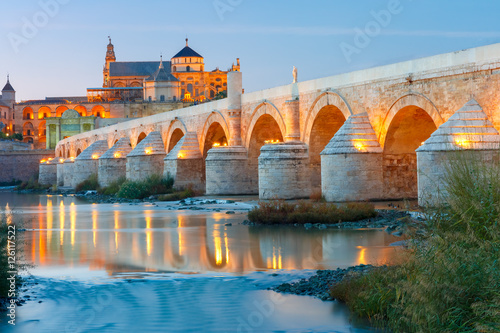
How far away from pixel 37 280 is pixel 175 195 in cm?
1583

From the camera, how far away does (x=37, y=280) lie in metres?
8.62

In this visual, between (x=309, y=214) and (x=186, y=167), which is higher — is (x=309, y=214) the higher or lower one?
the lower one

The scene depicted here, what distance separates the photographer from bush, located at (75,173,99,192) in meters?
35.8

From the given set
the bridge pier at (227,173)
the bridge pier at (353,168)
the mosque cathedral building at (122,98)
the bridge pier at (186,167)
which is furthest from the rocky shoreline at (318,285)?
the mosque cathedral building at (122,98)

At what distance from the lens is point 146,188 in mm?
26625

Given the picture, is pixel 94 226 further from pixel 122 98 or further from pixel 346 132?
pixel 122 98

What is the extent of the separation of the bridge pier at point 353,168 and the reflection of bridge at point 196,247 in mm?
3185

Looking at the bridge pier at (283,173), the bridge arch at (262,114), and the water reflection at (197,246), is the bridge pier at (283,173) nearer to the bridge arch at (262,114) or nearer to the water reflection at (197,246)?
the bridge arch at (262,114)

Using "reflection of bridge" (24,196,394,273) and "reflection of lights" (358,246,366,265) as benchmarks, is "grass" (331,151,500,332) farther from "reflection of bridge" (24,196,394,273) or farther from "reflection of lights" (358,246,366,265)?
"reflection of bridge" (24,196,394,273)

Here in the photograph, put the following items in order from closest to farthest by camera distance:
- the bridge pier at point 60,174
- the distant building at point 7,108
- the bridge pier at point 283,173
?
the bridge pier at point 283,173 → the bridge pier at point 60,174 → the distant building at point 7,108

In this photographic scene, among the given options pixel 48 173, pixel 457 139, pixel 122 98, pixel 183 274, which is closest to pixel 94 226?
pixel 183 274

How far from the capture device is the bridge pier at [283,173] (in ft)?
66.4

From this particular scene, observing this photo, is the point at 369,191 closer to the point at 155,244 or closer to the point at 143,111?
the point at 155,244

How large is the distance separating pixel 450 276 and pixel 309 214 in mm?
9010
